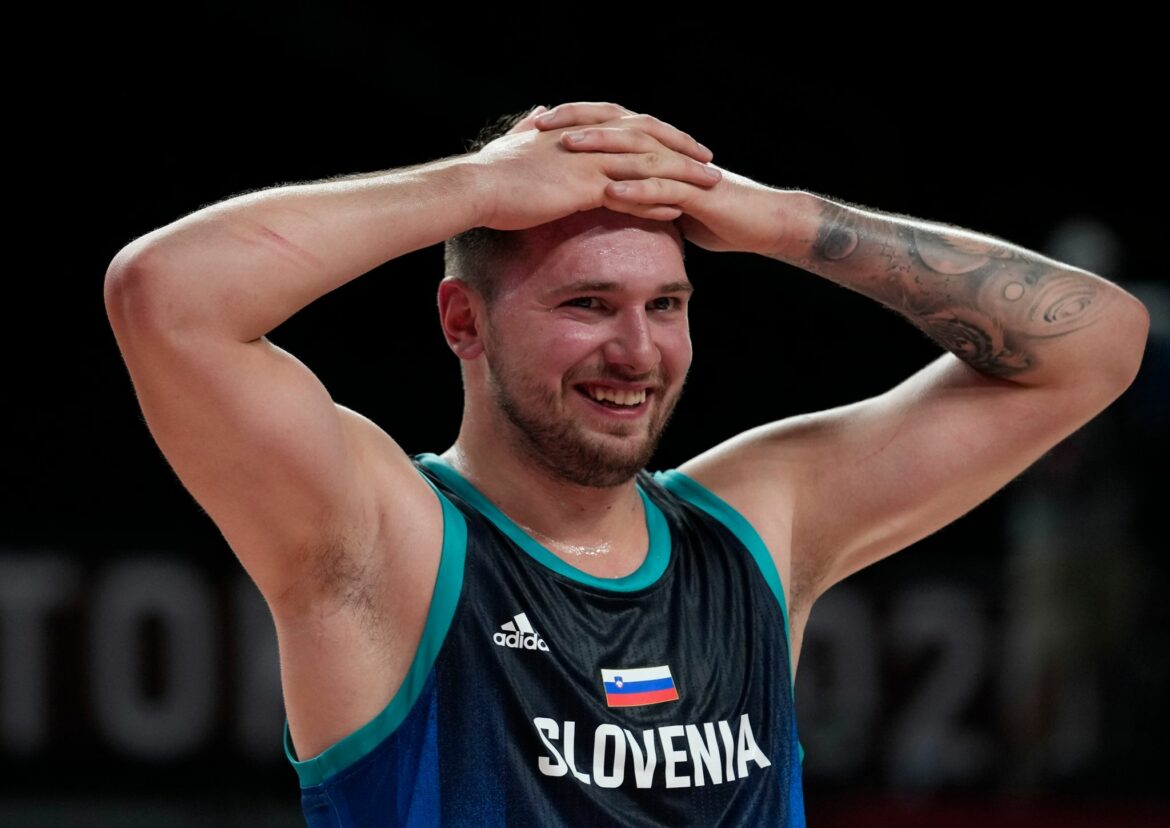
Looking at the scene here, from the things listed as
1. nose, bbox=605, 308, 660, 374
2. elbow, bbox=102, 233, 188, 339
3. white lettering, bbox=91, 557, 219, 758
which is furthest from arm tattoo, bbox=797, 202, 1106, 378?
white lettering, bbox=91, 557, 219, 758

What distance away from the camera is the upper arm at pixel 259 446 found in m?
2.05

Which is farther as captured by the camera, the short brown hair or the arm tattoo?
the arm tattoo

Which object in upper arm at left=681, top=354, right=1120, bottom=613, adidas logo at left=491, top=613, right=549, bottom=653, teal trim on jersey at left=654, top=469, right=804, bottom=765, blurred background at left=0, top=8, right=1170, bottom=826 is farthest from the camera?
blurred background at left=0, top=8, right=1170, bottom=826

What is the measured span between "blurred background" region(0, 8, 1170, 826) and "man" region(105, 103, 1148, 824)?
9.96 feet

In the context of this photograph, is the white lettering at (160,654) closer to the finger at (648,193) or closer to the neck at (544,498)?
the neck at (544,498)

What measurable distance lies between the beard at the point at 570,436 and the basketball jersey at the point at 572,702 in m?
0.13

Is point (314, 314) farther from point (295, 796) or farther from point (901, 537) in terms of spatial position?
point (901, 537)

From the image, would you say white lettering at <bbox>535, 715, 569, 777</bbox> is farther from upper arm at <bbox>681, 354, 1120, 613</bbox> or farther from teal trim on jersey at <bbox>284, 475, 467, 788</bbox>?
upper arm at <bbox>681, 354, 1120, 613</bbox>

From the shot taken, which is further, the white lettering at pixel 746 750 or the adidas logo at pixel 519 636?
the white lettering at pixel 746 750

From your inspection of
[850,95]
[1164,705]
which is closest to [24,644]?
[1164,705]

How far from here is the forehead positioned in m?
2.49

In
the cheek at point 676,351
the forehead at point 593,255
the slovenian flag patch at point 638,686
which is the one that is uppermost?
the forehead at point 593,255

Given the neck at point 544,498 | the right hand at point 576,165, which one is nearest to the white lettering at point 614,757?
the neck at point 544,498

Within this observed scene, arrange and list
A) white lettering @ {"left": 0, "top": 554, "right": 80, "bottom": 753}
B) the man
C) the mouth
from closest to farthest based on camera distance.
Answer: the man < the mouth < white lettering @ {"left": 0, "top": 554, "right": 80, "bottom": 753}
